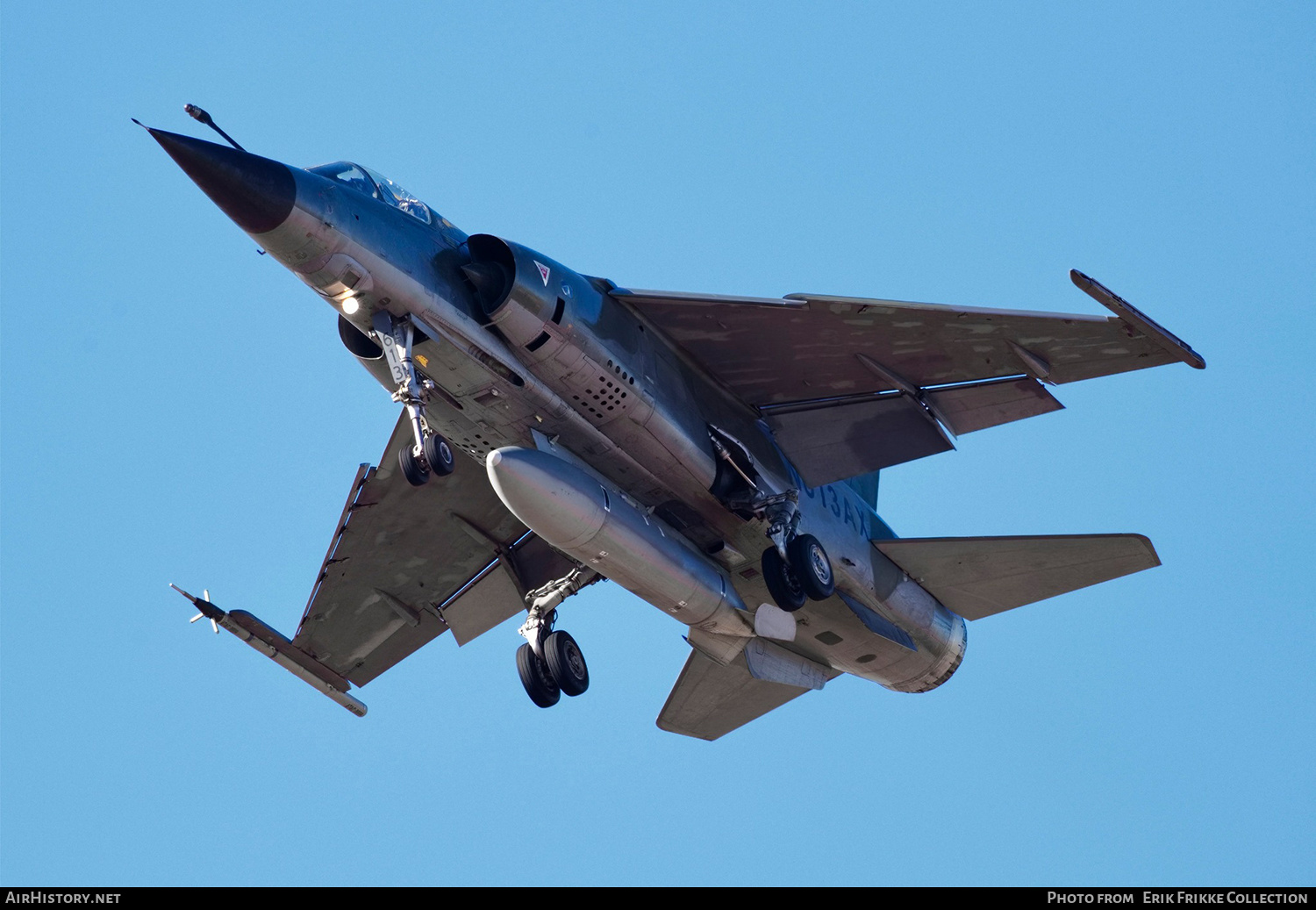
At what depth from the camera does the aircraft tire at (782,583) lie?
1664 centimetres

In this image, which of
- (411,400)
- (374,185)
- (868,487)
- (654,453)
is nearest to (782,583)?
(654,453)

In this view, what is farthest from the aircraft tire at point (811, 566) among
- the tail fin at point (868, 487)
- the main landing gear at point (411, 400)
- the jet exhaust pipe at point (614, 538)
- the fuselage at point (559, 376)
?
the main landing gear at point (411, 400)

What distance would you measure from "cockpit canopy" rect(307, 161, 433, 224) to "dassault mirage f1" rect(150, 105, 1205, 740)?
28 millimetres

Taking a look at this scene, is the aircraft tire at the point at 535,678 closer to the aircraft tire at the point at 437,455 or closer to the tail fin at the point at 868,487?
the aircraft tire at the point at 437,455

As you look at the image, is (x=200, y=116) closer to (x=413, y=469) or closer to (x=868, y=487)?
(x=413, y=469)

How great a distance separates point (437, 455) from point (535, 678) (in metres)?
4.82

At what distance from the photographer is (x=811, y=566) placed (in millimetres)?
16734

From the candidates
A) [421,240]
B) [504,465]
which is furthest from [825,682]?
[421,240]

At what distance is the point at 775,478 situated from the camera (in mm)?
17125

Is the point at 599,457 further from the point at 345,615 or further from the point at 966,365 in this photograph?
the point at 345,615

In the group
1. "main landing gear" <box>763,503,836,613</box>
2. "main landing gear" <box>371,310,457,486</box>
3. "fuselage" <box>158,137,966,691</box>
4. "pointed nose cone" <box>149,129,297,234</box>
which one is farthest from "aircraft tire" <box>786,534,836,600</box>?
"pointed nose cone" <box>149,129,297,234</box>

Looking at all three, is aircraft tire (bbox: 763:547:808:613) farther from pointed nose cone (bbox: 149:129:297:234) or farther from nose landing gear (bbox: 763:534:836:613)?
pointed nose cone (bbox: 149:129:297:234)

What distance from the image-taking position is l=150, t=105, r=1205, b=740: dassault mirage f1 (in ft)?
47.7

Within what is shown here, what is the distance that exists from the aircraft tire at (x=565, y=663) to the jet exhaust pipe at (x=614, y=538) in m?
1.65
